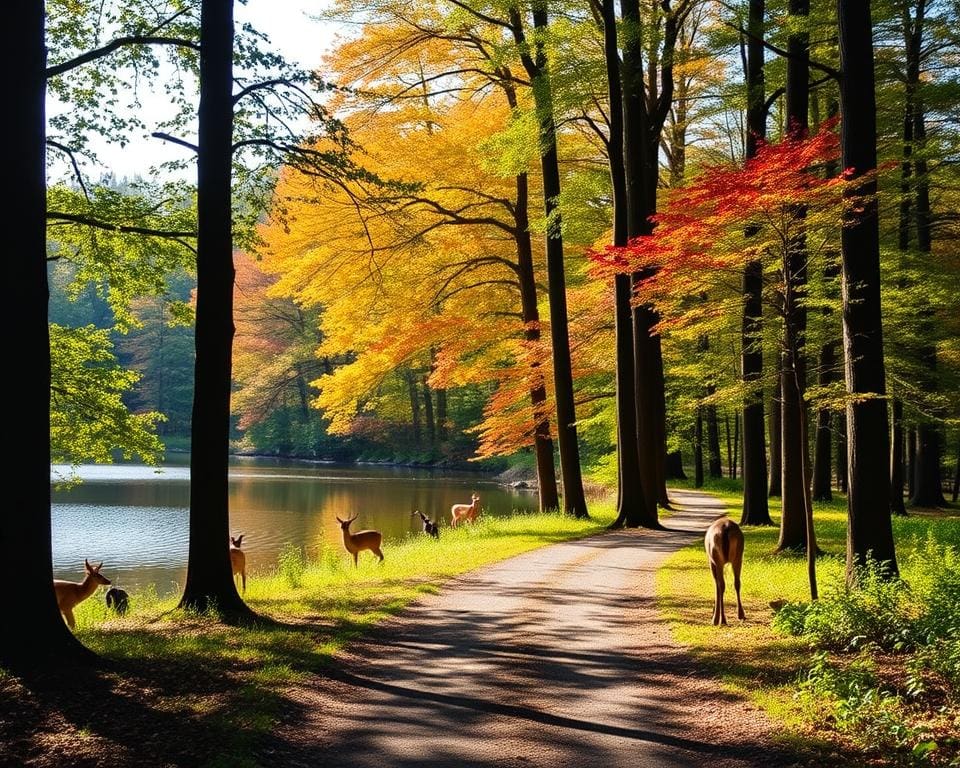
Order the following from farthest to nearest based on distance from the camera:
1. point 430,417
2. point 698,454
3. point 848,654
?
point 430,417, point 698,454, point 848,654

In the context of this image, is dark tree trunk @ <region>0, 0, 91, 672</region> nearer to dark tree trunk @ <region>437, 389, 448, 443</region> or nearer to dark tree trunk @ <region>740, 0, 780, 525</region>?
dark tree trunk @ <region>740, 0, 780, 525</region>

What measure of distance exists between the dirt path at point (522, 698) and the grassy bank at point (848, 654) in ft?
1.00

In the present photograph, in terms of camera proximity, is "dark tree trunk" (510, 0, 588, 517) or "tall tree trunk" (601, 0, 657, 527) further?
"dark tree trunk" (510, 0, 588, 517)

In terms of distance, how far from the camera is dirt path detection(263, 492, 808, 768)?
4645 mm

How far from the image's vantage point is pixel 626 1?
15562 mm

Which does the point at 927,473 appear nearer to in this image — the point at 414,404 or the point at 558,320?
the point at 558,320

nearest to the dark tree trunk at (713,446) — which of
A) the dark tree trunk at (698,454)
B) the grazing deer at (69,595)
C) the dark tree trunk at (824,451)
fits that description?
the dark tree trunk at (698,454)

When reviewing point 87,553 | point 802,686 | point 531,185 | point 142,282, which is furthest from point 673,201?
point 87,553

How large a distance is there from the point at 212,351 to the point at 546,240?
11.9 meters

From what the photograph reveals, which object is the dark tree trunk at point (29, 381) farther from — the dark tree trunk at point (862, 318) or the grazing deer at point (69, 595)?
the dark tree trunk at point (862, 318)

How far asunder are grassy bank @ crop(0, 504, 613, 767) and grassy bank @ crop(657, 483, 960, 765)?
3.11m

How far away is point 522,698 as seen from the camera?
5.65 m

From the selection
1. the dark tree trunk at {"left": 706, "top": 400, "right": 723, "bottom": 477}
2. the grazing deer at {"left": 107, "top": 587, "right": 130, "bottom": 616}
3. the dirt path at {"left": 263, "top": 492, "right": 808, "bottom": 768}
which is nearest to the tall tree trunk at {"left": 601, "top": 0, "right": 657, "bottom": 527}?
the dirt path at {"left": 263, "top": 492, "right": 808, "bottom": 768}

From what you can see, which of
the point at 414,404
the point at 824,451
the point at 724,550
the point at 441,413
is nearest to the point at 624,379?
the point at 724,550
